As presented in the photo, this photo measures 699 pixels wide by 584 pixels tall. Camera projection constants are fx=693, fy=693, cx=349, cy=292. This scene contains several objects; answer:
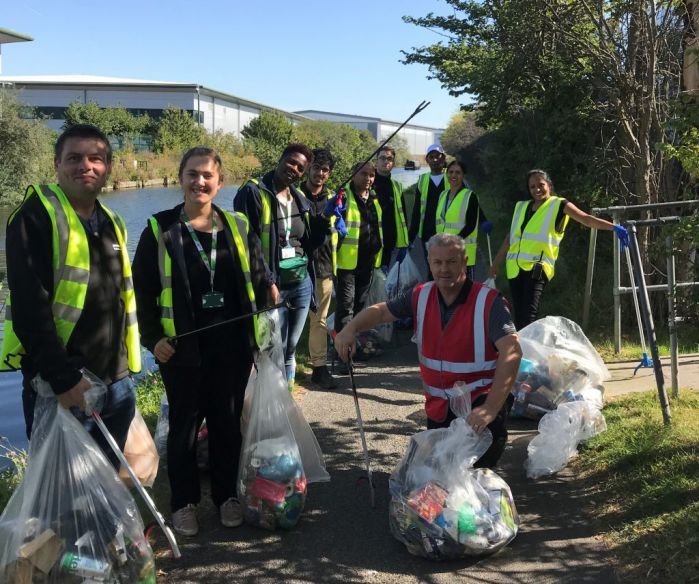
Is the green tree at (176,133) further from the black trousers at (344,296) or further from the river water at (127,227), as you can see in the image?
the black trousers at (344,296)

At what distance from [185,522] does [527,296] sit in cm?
348

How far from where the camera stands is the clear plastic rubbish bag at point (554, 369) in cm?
456

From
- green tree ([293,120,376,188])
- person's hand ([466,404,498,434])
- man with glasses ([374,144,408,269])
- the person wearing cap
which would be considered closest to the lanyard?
person's hand ([466,404,498,434])

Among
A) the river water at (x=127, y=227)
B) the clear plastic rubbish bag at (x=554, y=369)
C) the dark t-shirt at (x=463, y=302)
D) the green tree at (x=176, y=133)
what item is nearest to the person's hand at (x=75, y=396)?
the dark t-shirt at (x=463, y=302)

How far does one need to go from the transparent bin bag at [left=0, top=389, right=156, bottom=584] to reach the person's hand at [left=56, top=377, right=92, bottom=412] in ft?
0.12

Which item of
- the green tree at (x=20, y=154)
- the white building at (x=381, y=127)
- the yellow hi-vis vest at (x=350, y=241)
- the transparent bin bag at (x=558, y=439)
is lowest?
the transparent bin bag at (x=558, y=439)

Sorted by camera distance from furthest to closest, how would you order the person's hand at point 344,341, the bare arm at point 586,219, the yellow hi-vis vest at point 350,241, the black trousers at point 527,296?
the yellow hi-vis vest at point 350,241 → the black trousers at point 527,296 → the bare arm at point 586,219 → the person's hand at point 344,341

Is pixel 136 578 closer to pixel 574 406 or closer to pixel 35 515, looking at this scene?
pixel 35 515

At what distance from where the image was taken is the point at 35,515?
249 centimetres

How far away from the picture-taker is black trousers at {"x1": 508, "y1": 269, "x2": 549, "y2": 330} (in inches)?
225

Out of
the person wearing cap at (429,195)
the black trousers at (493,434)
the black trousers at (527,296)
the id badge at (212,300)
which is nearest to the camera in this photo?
the id badge at (212,300)

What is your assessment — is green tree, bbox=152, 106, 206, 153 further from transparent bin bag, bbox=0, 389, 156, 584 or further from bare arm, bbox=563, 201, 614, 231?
transparent bin bag, bbox=0, 389, 156, 584

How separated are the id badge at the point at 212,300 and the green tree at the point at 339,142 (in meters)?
10.2

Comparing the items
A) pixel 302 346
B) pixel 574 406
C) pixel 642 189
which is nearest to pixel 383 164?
pixel 302 346
